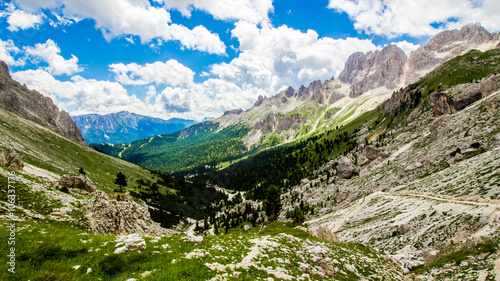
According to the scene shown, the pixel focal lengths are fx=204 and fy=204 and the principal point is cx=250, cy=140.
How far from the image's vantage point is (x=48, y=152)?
110m

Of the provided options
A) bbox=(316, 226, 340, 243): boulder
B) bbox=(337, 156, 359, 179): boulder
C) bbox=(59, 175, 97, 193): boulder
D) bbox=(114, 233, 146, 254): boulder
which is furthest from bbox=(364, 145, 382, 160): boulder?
bbox=(114, 233, 146, 254): boulder

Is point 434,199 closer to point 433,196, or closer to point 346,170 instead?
point 433,196

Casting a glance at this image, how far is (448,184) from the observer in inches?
2035

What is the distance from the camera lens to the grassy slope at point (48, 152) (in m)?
91.8

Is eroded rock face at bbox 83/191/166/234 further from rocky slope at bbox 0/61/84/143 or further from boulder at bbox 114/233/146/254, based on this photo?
rocky slope at bbox 0/61/84/143

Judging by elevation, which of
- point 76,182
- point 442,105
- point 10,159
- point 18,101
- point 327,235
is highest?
point 18,101

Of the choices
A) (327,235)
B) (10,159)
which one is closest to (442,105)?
(327,235)

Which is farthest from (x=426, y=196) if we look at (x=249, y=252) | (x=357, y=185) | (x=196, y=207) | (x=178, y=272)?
(x=196, y=207)

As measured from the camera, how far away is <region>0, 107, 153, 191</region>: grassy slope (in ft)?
301

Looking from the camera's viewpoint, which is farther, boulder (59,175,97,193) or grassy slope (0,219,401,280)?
boulder (59,175,97,193)

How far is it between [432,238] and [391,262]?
1055 cm

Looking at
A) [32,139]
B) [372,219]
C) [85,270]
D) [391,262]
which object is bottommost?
[372,219]

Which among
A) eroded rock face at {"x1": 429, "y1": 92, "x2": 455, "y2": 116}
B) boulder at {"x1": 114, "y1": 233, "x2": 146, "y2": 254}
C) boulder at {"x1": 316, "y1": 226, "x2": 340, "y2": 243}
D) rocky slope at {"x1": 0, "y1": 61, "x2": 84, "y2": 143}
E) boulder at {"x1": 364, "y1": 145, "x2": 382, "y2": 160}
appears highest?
rocky slope at {"x1": 0, "y1": 61, "x2": 84, "y2": 143}

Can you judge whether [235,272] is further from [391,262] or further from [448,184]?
[448,184]
